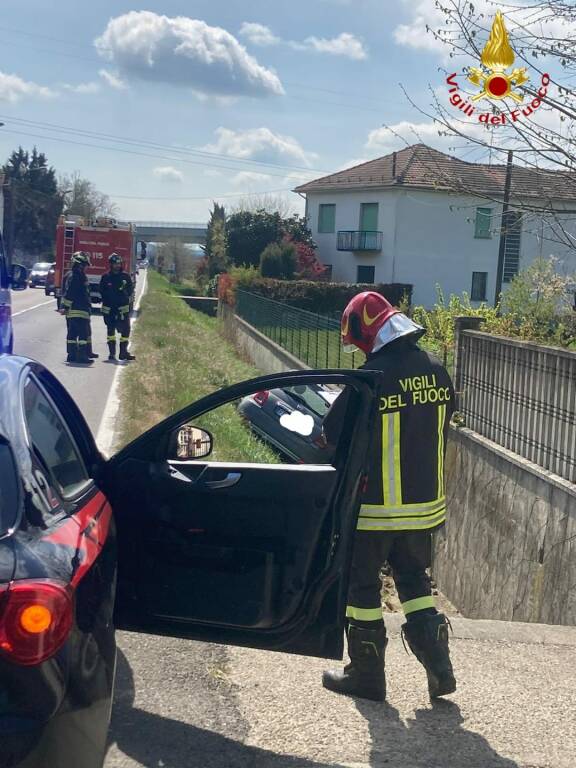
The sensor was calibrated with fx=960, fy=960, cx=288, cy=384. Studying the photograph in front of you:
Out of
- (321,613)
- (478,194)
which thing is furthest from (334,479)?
(478,194)

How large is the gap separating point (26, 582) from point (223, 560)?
3.84 ft

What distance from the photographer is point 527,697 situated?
414cm

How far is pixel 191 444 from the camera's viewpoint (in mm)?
3900

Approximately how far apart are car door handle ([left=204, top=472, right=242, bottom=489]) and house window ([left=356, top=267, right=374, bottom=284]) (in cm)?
4720

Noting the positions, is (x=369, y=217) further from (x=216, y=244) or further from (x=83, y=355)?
(x=83, y=355)

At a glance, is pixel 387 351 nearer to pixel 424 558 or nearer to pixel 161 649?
pixel 424 558

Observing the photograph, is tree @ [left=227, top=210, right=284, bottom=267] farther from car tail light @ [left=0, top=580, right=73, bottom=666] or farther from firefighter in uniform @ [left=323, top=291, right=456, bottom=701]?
car tail light @ [left=0, top=580, right=73, bottom=666]

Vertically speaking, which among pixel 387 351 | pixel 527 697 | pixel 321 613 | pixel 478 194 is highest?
pixel 478 194

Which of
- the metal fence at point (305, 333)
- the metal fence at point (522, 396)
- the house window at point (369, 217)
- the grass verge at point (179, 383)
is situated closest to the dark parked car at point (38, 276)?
the house window at point (369, 217)

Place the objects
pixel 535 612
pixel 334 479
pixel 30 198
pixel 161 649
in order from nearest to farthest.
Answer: pixel 334 479 < pixel 161 649 < pixel 535 612 < pixel 30 198

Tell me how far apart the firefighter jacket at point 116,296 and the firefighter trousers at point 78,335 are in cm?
63

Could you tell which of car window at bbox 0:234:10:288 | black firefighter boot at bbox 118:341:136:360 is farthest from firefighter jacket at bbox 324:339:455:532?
black firefighter boot at bbox 118:341:136:360

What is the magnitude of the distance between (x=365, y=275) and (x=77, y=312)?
35.2 meters

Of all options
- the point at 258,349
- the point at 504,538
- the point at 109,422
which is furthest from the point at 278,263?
the point at 504,538
